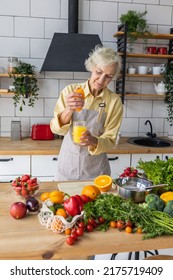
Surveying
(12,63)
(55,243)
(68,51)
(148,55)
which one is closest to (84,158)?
(55,243)

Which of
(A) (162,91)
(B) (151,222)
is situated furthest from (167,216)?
(A) (162,91)

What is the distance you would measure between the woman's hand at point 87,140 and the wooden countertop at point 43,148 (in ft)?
2.83

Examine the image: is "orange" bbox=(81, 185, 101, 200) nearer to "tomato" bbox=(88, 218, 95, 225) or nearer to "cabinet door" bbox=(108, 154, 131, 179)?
"tomato" bbox=(88, 218, 95, 225)

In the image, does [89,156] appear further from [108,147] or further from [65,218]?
[65,218]

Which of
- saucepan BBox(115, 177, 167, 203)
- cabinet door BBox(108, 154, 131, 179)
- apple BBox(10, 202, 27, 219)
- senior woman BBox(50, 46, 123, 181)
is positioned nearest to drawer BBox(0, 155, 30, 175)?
senior woman BBox(50, 46, 123, 181)

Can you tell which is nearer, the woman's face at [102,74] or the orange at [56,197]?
the orange at [56,197]

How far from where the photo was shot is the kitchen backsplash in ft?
10.1

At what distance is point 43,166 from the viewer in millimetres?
2740

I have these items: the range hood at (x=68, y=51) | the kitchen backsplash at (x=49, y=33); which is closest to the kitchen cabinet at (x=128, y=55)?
the kitchen backsplash at (x=49, y=33)

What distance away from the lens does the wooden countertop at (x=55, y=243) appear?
108 cm

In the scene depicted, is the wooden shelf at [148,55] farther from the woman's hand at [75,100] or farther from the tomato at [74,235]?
the tomato at [74,235]

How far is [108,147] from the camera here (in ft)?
6.48
